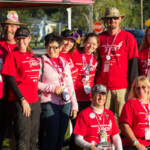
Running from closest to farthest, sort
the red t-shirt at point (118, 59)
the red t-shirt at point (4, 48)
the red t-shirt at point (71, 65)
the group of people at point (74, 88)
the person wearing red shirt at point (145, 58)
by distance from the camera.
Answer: the group of people at point (74, 88), the red t-shirt at point (4, 48), the red t-shirt at point (71, 65), the red t-shirt at point (118, 59), the person wearing red shirt at point (145, 58)

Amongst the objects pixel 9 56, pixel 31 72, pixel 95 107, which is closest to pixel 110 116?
pixel 95 107

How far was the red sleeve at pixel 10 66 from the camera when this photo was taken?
422 centimetres

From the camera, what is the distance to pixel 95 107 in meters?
4.49

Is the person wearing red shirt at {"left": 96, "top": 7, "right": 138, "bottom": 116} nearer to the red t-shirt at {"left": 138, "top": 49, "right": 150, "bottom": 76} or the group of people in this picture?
the group of people

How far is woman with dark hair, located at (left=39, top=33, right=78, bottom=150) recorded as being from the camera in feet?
15.0

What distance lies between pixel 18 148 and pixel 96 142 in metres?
0.99

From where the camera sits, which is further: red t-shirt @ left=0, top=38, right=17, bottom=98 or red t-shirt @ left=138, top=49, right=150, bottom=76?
red t-shirt @ left=138, top=49, right=150, bottom=76

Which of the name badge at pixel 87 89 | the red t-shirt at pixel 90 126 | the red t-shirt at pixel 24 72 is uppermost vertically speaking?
the red t-shirt at pixel 24 72

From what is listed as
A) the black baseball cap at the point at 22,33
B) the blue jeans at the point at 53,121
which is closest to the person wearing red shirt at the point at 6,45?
the black baseball cap at the point at 22,33

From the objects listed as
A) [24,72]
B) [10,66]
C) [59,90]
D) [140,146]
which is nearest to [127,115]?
[140,146]

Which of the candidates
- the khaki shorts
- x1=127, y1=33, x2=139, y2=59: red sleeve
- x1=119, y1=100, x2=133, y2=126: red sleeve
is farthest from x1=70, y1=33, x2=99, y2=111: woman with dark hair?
x1=119, y1=100, x2=133, y2=126: red sleeve

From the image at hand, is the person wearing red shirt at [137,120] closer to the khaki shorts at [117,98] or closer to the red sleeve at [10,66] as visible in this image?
the khaki shorts at [117,98]

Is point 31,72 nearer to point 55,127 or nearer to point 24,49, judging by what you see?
point 24,49

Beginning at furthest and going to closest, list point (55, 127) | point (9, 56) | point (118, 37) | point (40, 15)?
point (40, 15) → point (118, 37) → point (55, 127) → point (9, 56)
